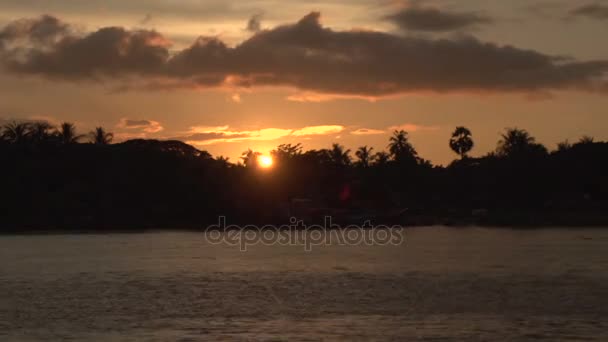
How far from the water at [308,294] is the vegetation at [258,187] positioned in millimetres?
36787

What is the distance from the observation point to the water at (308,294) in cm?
2803

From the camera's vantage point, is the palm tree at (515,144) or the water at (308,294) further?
the palm tree at (515,144)

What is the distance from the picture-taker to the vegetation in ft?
341

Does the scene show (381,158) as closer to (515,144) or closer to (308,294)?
(515,144)

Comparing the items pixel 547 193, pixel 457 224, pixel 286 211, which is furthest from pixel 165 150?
pixel 547 193

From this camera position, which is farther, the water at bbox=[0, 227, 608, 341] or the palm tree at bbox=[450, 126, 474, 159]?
the palm tree at bbox=[450, 126, 474, 159]

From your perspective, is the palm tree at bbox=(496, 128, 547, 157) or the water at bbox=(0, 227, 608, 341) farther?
the palm tree at bbox=(496, 128, 547, 157)

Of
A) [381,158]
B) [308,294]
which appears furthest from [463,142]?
[308,294]

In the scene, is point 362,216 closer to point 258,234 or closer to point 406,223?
point 406,223

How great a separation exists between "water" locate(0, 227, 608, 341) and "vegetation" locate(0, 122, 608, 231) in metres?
36.8

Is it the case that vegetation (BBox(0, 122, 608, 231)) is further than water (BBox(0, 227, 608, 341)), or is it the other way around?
vegetation (BBox(0, 122, 608, 231))

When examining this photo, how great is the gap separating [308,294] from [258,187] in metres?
77.3

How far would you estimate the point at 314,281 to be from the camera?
44.0 meters

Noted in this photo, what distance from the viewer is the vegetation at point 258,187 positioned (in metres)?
104
